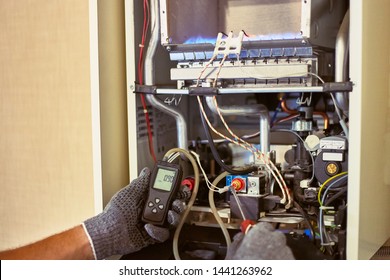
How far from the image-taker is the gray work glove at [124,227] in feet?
4.05

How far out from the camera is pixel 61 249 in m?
1.28

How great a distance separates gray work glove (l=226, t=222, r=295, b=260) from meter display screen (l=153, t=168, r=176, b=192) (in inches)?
10.5

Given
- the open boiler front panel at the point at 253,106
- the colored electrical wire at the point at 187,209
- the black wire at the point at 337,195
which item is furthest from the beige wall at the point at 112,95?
the black wire at the point at 337,195

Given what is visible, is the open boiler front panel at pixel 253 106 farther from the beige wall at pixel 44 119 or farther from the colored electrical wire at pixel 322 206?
the beige wall at pixel 44 119

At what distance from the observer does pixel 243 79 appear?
1295 millimetres

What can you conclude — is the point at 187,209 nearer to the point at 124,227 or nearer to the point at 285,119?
the point at 124,227

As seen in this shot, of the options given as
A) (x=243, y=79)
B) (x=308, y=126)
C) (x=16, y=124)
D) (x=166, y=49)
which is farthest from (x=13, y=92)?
(x=308, y=126)

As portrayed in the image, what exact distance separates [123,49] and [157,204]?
0.41 m

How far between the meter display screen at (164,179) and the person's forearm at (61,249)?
21 cm

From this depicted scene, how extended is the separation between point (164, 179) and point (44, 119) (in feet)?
1.43

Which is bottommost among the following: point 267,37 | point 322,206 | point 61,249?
point 61,249

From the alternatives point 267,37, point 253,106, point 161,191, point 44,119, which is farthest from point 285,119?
point 44,119

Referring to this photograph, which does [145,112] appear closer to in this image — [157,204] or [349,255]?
[157,204]
